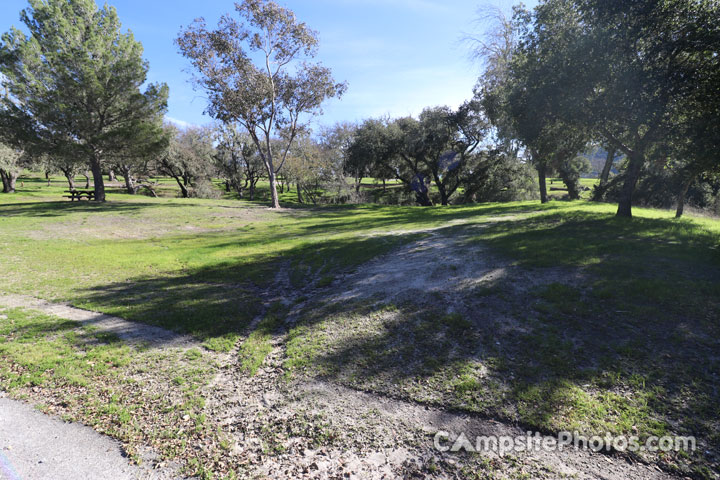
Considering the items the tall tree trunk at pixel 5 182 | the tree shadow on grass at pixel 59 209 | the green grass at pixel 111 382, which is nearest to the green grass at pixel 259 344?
the green grass at pixel 111 382

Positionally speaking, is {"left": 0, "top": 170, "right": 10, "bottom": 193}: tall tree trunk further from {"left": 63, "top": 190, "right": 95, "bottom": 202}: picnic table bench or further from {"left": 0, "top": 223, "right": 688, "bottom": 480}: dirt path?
{"left": 0, "top": 223, "right": 688, "bottom": 480}: dirt path

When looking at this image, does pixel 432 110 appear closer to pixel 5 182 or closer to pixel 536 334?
pixel 536 334

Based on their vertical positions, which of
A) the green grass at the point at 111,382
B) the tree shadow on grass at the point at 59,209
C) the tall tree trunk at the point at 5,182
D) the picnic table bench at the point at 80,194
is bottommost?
the green grass at the point at 111,382

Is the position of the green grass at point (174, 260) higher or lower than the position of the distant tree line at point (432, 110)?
lower

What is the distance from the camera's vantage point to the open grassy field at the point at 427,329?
370cm

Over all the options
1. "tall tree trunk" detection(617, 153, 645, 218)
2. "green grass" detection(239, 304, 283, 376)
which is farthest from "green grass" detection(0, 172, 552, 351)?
"tall tree trunk" detection(617, 153, 645, 218)

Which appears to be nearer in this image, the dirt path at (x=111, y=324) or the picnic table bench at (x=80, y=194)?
the dirt path at (x=111, y=324)

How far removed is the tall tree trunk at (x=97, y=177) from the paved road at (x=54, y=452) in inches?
1049

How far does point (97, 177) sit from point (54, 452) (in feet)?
96.9

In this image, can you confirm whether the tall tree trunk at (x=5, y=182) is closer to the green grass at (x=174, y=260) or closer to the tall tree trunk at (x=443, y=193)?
the green grass at (x=174, y=260)

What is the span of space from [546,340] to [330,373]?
130 inches

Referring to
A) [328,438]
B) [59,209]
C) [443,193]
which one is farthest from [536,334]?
[443,193]

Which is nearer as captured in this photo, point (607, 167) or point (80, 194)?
point (607, 167)

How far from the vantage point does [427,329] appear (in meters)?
5.52
